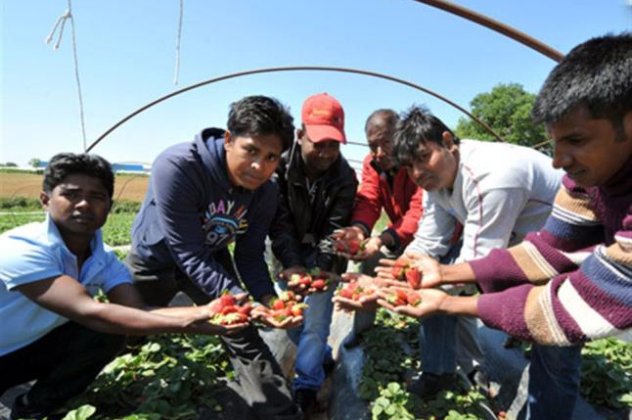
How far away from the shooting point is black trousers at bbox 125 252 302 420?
228 cm

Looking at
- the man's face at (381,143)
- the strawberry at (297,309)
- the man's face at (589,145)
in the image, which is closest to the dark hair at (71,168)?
the strawberry at (297,309)

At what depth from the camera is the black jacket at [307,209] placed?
2.88 m

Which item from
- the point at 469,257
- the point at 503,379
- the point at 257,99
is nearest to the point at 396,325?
the point at 503,379

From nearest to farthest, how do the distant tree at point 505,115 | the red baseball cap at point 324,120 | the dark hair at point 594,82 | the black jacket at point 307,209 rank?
the dark hair at point 594,82, the red baseball cap at point 324,120, the black jacket at point 307,209, the distant tree at point 505,115

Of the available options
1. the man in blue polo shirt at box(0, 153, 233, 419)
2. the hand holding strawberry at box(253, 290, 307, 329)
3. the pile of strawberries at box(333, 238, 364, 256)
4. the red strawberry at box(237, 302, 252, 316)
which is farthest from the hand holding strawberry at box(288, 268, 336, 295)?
the man in blue polo shirt at box(0, 153, 233, 419)

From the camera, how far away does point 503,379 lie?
8.89 ft

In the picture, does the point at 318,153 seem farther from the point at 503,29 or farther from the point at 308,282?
the point at 503,29

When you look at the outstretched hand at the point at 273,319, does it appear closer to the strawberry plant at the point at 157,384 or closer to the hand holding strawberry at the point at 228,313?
the hand holding strawberry at the point at 228,313

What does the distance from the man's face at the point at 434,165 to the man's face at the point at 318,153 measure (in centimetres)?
65

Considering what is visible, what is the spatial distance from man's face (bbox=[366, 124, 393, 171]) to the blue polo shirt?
6.22 feet

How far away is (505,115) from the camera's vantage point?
35.8 m

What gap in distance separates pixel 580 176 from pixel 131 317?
6.34 feet

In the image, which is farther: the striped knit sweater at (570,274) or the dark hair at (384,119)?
the dark hair at (384,119)

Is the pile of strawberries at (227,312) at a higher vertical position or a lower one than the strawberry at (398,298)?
lower
